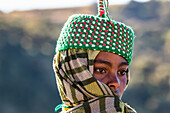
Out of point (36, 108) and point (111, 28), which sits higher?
point (111, 28)

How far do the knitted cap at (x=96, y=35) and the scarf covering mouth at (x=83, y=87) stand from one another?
5 centimetres

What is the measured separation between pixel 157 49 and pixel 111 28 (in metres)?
8.66

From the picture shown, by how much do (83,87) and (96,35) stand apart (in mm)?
357

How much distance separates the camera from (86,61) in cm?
245

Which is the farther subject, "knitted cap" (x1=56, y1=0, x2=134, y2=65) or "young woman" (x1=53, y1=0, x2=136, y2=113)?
"knitted cap" (x1=56, y1=0, x2=134, y2=65)

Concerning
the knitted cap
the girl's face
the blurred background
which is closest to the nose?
the girl's face

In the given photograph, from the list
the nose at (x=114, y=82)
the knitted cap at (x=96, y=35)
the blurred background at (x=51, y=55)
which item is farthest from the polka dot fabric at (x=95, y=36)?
the blurred background at (x=51, y=55)

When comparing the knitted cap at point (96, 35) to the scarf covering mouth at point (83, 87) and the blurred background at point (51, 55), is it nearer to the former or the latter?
the scarf covering mouth at point (83, 87)

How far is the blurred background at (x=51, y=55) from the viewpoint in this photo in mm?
9250

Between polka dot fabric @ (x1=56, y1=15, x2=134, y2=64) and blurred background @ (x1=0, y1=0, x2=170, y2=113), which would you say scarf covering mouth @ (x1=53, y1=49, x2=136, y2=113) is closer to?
polka dot fabric @ (x1=56, y1=15, x2=134, y2=64)

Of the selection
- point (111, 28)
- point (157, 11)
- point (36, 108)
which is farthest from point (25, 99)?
point (111, 28)

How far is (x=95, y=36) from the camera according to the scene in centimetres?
253

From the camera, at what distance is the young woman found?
238 centimetres

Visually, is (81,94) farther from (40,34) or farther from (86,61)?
(40,34)
